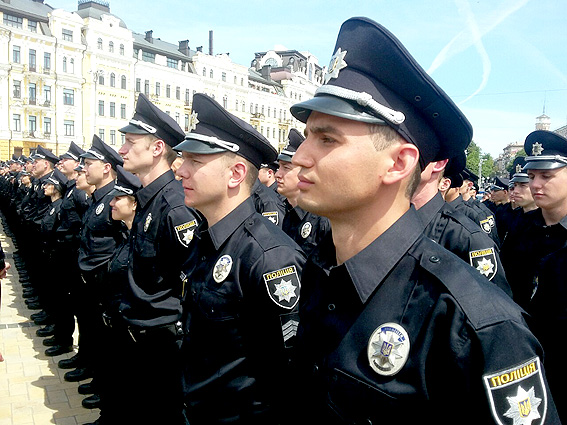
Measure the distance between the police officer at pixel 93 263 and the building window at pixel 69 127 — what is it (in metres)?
41.8

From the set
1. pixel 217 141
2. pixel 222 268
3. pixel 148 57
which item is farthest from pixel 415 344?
pixel 148 57

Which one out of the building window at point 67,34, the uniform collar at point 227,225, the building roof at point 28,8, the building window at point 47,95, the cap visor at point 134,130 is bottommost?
the uniform collar at point 227,225

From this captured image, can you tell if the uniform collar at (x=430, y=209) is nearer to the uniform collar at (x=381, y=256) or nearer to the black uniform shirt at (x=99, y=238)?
the uniform collar at (x=381, y=256)

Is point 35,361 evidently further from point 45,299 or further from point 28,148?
point 28,148

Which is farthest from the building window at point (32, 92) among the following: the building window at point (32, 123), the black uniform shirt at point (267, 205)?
the black uniform shirt at point (267, 205)

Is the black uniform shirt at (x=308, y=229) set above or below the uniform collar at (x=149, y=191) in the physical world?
below

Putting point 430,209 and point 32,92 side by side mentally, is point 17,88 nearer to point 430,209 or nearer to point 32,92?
point 32,92

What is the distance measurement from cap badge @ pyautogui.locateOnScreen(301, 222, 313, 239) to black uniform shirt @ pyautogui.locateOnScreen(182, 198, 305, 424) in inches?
140

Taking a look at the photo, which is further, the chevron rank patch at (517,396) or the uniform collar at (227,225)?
the uniform collar at (227,225)

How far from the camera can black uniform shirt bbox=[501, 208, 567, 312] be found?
4.63 m

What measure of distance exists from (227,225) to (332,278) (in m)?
1.33

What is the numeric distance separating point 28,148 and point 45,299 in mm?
37751

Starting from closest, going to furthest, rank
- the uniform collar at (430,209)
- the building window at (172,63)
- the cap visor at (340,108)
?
the cap visor at (340,108) < the uniform collar at (430,209) < the building window at (172,63)

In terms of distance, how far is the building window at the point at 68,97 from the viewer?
4381 cm
